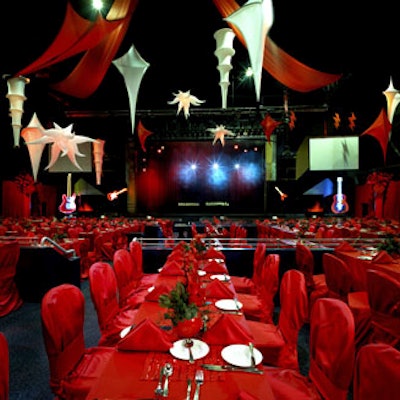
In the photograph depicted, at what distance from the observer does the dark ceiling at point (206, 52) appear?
4.78 meters

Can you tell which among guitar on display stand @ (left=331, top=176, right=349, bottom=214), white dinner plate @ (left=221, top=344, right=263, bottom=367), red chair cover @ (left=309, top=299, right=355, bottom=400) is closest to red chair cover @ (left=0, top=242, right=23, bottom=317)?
white dinner plate @ (left=221, top=344, right=263, bottom=367)

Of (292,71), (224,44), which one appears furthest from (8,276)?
(292,71)

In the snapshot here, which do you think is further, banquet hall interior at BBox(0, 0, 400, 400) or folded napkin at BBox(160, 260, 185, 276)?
folded napkin at BBox(160, 260, 185, 276)

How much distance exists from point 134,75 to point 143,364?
4612 millimetres

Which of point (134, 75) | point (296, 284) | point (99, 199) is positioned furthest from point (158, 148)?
point (296, 284)

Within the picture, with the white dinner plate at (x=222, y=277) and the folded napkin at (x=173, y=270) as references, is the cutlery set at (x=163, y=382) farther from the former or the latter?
the folded napkin at (x=173, y=270)

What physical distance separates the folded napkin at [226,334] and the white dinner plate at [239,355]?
0.12 feet

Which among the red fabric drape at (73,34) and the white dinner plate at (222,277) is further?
the red fabric drape at (73,34)

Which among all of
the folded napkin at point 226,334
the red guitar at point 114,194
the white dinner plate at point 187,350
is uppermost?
the red guitar at point 114,194

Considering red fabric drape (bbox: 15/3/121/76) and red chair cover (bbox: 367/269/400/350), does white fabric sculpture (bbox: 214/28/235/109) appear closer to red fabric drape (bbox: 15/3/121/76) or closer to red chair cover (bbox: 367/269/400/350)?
red fabric drape (bbox: 15/3/121/76)

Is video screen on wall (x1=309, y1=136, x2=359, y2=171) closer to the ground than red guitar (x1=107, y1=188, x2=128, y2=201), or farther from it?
farther from it

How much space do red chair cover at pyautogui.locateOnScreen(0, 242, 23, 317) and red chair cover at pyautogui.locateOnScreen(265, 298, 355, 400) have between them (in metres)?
3.77

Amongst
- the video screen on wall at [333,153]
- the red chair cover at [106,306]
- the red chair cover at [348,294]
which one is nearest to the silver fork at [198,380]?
the red chair cover at [106,306]

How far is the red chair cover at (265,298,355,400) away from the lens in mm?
1410
